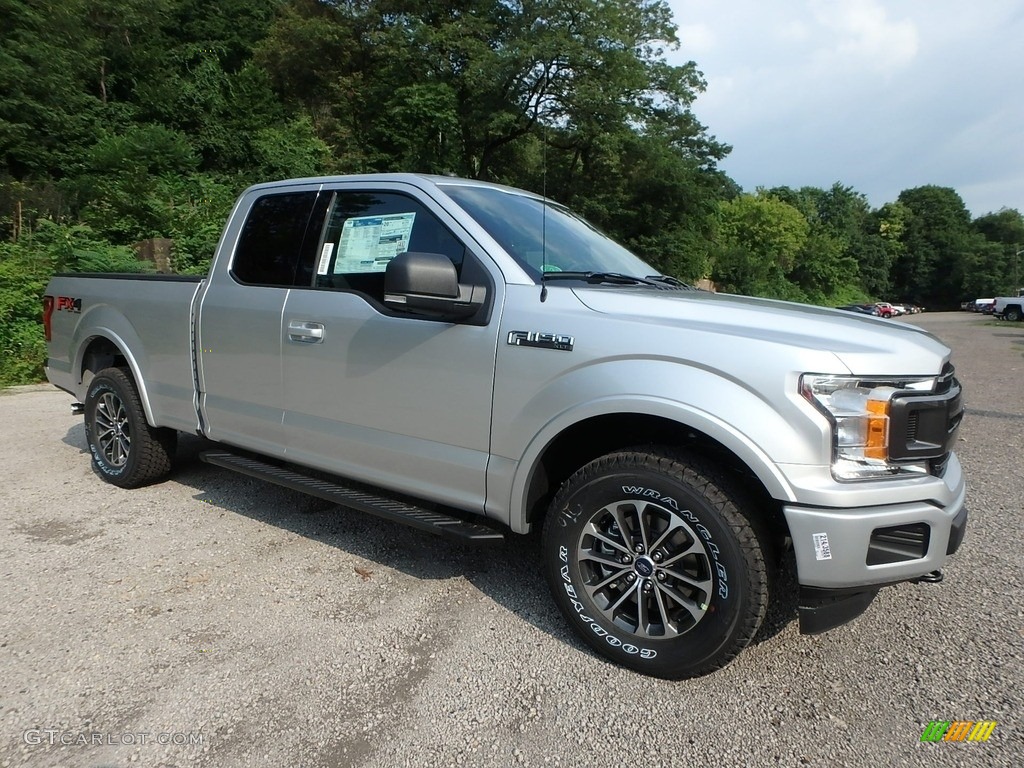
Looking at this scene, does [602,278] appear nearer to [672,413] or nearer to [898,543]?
[672,413]

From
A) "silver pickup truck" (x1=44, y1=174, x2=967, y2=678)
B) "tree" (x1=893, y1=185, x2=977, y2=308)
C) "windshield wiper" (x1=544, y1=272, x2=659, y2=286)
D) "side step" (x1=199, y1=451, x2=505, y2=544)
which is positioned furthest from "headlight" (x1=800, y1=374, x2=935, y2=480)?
"tree" (x1=893, y1=185, x2=977, y2=308)

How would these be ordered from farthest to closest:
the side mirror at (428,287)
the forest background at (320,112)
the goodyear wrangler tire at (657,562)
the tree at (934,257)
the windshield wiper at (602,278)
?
the tree at (934,257) < the forest background at (320,112) < the windshield wiper at (602,278) < the side mirror at (428,287) < the goodyear wrangler tire at (657,562)

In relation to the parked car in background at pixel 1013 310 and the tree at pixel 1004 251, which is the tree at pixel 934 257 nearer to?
the tree at pixel 1004 251

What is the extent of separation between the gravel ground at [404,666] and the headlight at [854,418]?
2.99 ft

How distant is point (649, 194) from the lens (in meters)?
29.2

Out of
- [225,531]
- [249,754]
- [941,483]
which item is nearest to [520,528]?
[249,754]

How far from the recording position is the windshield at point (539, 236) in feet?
10.0

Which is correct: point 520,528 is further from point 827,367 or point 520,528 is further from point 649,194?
point 649,194

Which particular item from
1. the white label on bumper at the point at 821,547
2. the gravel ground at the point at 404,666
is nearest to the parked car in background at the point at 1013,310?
the gravel ground at the point at 404,666

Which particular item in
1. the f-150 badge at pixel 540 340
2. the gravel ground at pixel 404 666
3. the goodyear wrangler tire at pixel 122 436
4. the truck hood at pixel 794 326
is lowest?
the gravel ground at pixel 404 666

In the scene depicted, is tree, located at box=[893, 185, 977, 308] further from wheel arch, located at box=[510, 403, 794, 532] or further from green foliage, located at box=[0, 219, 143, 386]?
wheel arch, located at box=[510, 403, 794, 532]

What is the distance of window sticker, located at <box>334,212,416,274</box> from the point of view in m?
3.27

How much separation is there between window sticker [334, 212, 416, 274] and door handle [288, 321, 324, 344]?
320 millimetres

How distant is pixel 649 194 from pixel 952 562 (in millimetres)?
27546
